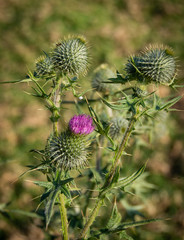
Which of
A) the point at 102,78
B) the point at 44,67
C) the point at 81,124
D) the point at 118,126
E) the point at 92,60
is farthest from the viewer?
the point at 92,60

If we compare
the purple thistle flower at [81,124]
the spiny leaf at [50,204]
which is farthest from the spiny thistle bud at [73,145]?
Answer: the spiny leaf at [50,204]

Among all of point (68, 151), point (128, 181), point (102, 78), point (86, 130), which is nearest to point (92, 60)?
point (102, 78)

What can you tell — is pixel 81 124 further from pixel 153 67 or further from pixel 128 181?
pixel 153 67

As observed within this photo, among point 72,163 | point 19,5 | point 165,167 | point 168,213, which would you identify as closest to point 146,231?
point 168,213

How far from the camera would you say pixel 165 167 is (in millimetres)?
6410

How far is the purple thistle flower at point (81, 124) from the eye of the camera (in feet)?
7.40

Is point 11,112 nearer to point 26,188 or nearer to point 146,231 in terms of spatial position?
point 26,188

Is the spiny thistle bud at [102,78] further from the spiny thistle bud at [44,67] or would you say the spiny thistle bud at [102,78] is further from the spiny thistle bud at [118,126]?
the spiny thistle bud at [44,67]

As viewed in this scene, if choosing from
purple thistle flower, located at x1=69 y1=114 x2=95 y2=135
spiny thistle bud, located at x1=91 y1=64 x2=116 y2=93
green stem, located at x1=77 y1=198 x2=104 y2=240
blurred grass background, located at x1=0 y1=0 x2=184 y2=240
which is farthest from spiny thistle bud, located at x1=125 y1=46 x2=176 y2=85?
green stem, located at x1=77 y1=198 x2=104 y2=240

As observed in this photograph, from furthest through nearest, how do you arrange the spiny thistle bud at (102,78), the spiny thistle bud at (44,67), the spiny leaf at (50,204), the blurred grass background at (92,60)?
the blurred grass background at (92,60) → the spiny thistle bud at (102,78) → the spiny thistle bud at (44,67) → the spiny leaf at (50,204)

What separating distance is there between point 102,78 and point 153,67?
101 centimetres

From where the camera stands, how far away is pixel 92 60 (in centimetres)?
770

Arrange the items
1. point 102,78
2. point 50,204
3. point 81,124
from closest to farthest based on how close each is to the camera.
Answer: point 50,204 < point 81,124 < point 102,78

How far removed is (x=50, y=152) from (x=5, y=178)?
3.54 meters
